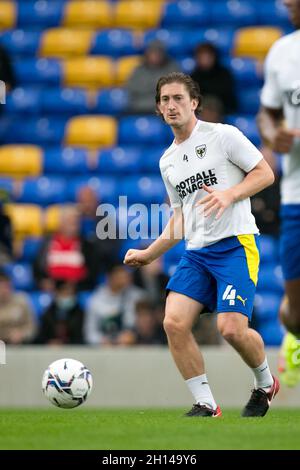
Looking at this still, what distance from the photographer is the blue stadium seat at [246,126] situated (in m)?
15.8

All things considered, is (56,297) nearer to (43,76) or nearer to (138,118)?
(138,118)

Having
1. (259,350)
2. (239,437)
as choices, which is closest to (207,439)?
(239,437)

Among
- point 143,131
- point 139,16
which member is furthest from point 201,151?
point 139,16

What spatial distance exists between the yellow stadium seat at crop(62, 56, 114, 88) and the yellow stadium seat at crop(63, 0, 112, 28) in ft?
3.18

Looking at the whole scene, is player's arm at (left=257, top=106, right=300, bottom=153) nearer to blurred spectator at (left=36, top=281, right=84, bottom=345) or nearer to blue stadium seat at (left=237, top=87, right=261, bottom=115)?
blurred spectator at (left=36, top=281, right=84, bottom=345)

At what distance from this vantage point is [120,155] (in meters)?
16.2

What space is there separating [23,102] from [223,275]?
10.1 metres

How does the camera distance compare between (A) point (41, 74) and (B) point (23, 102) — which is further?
(A) point (41, 74)

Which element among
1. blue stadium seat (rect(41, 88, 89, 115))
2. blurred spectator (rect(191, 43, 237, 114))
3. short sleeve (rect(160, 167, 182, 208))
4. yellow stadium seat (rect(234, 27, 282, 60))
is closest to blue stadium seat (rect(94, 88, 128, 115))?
blue stadium seat (rect(41, 88, 89, 115))

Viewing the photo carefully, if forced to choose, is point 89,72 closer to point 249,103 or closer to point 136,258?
point 249,103

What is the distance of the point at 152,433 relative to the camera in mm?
6410

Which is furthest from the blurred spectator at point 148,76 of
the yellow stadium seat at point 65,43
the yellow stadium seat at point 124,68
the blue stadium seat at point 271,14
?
the blue stadium seat at point 271,14

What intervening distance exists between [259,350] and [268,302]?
644cm

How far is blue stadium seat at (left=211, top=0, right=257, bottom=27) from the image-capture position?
18.0 m
